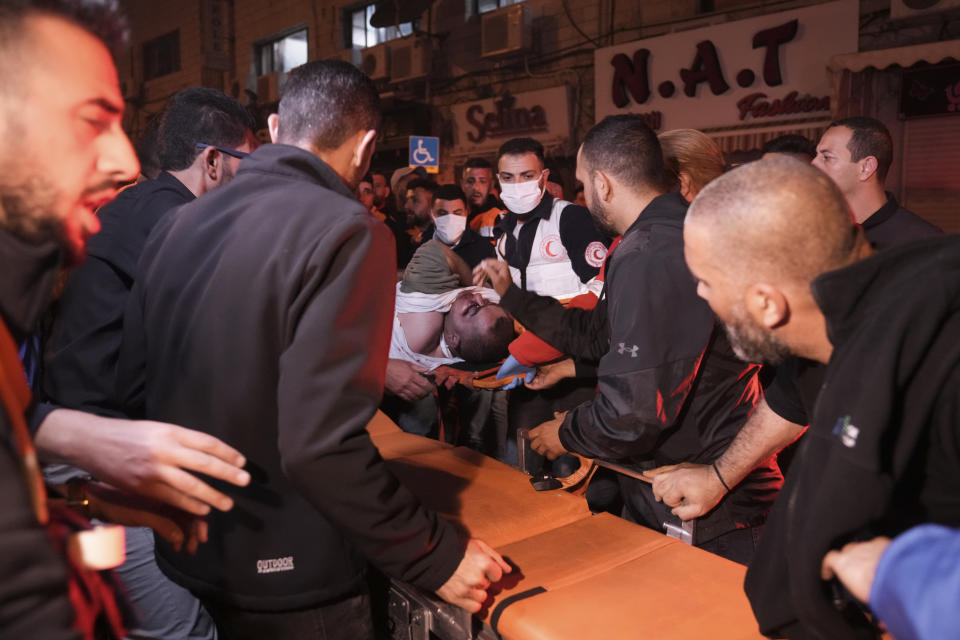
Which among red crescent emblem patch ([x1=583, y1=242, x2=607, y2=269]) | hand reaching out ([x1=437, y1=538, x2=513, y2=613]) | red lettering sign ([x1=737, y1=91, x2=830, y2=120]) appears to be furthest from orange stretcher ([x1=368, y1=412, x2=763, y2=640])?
red lettering sign ([x1=737, y1=91, x2=830, y2=120])

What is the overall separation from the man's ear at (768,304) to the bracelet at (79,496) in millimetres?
1451

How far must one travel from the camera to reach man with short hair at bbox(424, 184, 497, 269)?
15.1ft

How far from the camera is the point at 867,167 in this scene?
394 centimetres

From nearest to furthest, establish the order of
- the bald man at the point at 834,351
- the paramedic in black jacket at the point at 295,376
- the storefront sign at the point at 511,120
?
the bald man at the point at 834,351 → the paramedic in black jacket at the point at 295,376 → the storefront sign at the point at 511,120

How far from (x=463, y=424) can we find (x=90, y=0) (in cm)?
341

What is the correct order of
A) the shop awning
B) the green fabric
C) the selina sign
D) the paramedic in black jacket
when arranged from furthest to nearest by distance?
1. the selina sign
2. the shop awning
3. the green fabric
4. the paramedic in black jacket

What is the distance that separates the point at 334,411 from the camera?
133 centimetres

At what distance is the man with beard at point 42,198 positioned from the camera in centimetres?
75

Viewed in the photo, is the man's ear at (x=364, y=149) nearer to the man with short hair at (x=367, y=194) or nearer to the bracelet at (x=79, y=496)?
the bracelet at (x=79, y=496)

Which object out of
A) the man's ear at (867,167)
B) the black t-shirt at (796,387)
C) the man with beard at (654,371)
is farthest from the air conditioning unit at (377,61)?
the black t-shirt at (796,387)

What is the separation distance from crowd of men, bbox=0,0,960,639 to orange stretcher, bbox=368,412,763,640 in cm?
16

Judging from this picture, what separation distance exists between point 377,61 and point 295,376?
474 inches

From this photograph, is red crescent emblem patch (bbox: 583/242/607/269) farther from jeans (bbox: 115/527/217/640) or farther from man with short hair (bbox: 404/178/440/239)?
man with short hair (bbox: 404/178/440/239)

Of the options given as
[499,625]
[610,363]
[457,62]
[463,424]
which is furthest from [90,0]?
[457,62]
